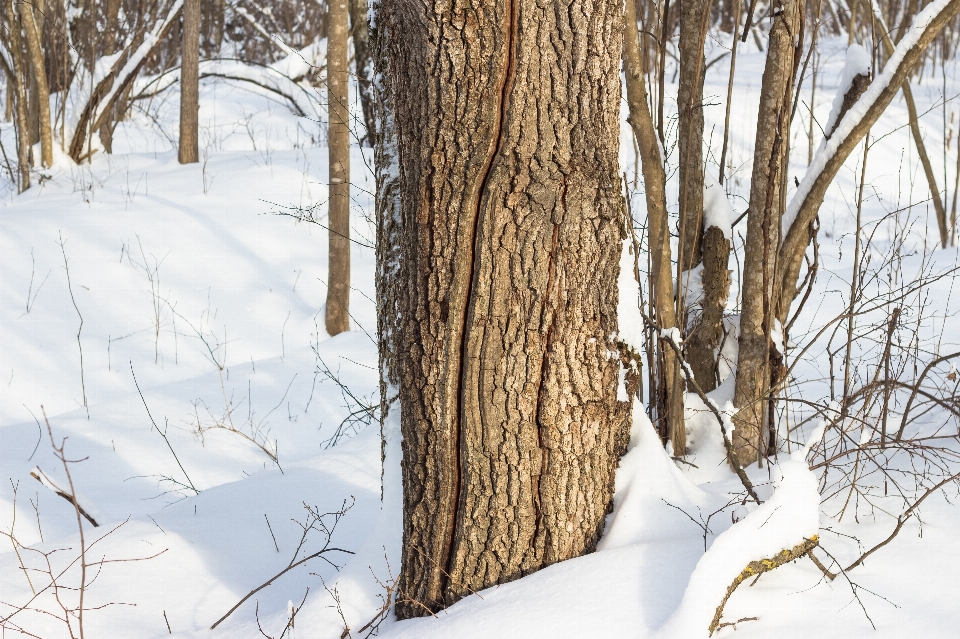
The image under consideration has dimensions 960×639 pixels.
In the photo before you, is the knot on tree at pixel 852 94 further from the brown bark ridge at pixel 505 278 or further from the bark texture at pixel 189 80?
the bark texture at pixel 189 80

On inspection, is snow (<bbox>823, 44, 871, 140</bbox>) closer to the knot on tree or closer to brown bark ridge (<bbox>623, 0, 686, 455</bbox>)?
the knot on tree

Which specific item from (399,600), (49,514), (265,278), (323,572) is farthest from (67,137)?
(399,600)

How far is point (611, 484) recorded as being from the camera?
70.8 inches

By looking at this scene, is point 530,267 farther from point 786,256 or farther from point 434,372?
point 786,256

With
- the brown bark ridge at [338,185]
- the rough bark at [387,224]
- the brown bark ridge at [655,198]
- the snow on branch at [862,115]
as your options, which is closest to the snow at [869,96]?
the snow on branch at [862,115]

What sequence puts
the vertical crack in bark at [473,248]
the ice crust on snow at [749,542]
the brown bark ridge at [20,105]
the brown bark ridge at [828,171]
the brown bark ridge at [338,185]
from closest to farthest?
1. the ice crust on snow at [749,542]
2. the vertical crack in bark at [473,248]
3. the brown bark ridge at [828,171]
4. the brown bark ridge at [338,185]
5. the brown bark ridge at [20,105]

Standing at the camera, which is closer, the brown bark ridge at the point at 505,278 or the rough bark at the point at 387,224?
the brown bark ridge at the point at 505,278

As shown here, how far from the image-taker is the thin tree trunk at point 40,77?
24.9ft

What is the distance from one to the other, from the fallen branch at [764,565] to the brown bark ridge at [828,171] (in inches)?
48.4

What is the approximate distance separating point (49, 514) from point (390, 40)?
2929 mm

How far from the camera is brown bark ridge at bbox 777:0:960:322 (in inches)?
89.6

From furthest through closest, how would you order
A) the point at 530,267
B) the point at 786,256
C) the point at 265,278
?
the point at 265,278 → the point at 786,256 → the point at 530,267

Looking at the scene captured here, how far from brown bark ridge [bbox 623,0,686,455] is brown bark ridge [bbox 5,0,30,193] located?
23.9 ft

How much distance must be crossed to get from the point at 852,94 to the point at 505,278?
5.64ft
